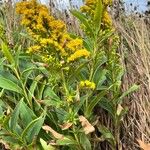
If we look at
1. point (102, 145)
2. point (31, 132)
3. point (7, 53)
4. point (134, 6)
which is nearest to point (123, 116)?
point (102, 145)

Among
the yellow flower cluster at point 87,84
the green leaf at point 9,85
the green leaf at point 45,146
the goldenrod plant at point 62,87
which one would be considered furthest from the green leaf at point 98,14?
the green leaf at point 45,146

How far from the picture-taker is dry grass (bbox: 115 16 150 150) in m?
2.65

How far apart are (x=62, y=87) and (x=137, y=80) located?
798 mm

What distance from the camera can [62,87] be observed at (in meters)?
2.27

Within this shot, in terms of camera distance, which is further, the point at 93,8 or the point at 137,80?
the point at 137,80

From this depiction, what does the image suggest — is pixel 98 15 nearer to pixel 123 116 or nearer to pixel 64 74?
pixel 64 74

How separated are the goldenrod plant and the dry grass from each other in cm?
11

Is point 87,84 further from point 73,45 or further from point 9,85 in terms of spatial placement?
point 9,85

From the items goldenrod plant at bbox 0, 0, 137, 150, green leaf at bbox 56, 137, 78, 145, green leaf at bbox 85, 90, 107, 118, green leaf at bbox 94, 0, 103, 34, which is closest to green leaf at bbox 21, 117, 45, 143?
goldenrod plant at bbox 0, 0, 137, 150

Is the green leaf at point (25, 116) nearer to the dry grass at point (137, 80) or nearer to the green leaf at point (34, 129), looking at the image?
the green leaf at point (34, 129)

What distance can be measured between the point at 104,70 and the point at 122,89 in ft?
1.17

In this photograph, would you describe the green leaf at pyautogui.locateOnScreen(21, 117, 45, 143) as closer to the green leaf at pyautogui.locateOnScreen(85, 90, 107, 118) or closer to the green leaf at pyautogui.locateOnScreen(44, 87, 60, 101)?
the green leaf at pyautogui.locateOnScreen(44, 87, 60, 101)

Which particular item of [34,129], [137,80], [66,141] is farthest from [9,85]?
[137,80]

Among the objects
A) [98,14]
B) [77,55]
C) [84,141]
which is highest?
[98,14]
